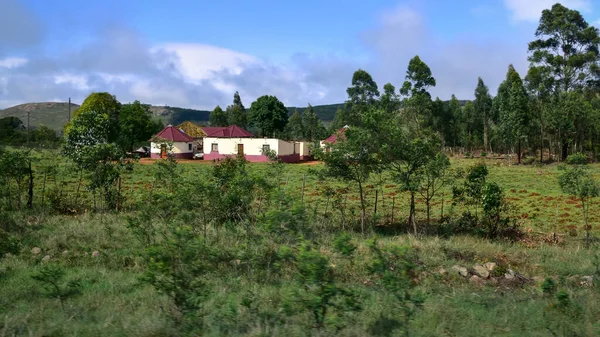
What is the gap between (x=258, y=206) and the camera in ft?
44.8

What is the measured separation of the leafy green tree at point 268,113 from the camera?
63781mm

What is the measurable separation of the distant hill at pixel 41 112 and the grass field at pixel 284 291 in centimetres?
13082

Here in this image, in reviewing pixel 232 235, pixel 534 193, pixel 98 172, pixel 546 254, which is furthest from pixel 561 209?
pixel 98 172

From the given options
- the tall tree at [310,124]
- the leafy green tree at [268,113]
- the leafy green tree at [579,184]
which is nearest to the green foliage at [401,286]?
the leafy green tree at [579,184]

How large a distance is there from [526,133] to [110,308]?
144ft

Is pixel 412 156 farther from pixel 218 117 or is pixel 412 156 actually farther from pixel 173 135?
pixel 218 117

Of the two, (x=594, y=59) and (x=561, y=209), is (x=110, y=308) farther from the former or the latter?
(x=594, y=59)

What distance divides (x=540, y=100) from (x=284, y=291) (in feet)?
154

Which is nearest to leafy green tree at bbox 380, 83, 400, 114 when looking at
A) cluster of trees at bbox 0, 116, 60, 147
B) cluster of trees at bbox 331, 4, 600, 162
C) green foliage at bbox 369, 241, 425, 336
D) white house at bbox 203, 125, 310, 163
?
cluster of trees at bbox 331, 4, 600, 162

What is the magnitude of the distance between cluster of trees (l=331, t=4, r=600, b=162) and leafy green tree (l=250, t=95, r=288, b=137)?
903cm

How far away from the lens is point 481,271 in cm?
978

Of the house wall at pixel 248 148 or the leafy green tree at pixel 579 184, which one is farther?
the house wall at pixel 248 148

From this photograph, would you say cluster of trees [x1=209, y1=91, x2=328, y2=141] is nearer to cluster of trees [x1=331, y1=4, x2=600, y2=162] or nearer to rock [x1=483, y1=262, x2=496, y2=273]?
cluster of trees [x1=331, y1=4, x2=600, y2=162]

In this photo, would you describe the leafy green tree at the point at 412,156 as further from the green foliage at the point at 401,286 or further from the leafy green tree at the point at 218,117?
the leafy green tree at the point at 218,117
